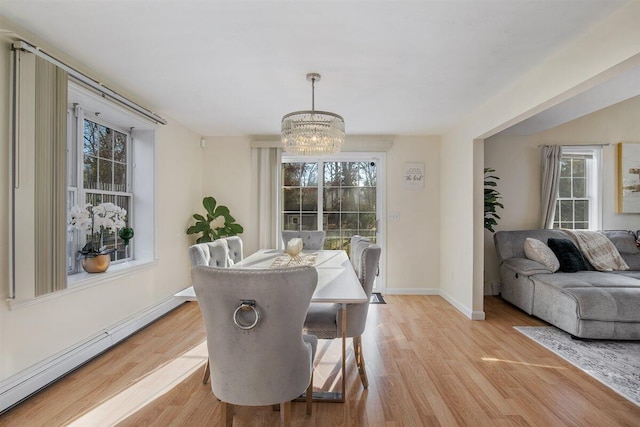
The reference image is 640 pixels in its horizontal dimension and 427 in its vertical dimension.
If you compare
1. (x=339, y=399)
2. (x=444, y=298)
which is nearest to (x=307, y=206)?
(x=444, y=298)

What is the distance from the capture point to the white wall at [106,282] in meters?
1.97

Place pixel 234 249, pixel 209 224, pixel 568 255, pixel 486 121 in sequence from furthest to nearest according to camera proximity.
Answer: pixel 209 224
pixel 568 255
pixel 486 121
pixel 234 249

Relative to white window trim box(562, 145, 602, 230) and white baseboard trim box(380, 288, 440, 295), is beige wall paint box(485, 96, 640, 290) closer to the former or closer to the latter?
white window trim box(562, 145, 602, 230)

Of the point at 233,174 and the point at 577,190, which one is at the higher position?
the point at 233,174

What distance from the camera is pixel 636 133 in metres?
4.54

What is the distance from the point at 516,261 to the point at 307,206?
2.94m

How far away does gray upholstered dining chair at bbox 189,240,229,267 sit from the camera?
2.27 meters

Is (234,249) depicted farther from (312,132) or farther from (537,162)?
(537,162)

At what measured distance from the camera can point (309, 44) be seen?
2172mm

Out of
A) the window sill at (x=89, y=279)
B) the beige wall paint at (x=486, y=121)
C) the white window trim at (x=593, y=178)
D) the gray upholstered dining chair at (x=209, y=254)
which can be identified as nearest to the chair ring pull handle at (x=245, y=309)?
the gray upholstered dining chair at (x=209, y=254)

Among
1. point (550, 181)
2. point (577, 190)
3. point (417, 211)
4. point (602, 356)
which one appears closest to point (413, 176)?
point (417, 211)

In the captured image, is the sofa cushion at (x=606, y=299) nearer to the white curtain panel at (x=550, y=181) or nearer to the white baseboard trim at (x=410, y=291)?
the white curtain panel at (x=550, y=181)

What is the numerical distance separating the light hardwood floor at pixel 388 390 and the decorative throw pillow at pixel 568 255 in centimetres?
130

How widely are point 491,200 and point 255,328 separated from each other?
3906mm
